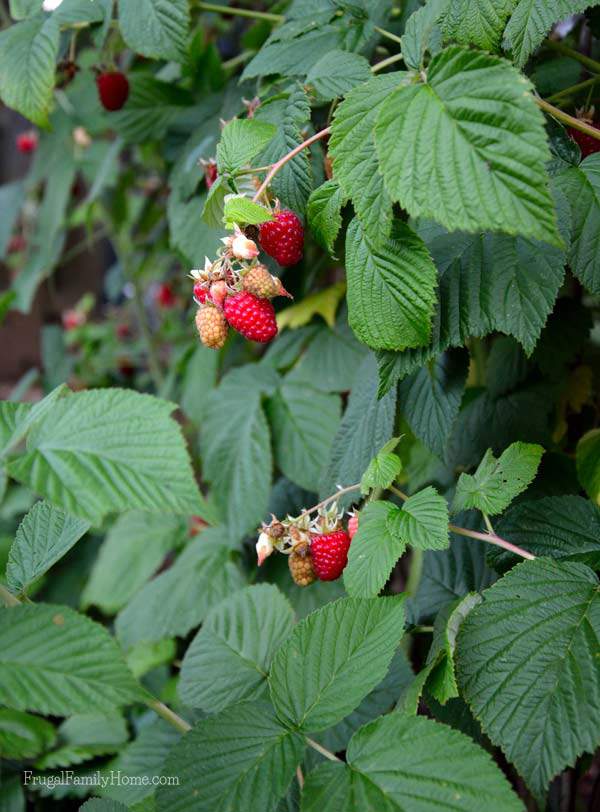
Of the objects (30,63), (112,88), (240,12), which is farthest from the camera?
(112,88)

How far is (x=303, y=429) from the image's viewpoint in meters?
1.19

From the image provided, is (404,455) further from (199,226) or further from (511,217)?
(511,217)

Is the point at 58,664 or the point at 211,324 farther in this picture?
the point at 211,324

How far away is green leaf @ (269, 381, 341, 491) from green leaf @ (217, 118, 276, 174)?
21.6 inches

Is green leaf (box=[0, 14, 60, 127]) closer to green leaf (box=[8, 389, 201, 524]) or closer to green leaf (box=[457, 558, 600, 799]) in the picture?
green leaf (box=[8, 389, 201, 524])

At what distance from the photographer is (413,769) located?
55 cm

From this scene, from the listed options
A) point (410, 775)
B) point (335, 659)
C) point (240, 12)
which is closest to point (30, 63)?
point (240, 12)

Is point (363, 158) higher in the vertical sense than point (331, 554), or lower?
higher

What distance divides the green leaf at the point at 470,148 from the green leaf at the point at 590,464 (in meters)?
0.38

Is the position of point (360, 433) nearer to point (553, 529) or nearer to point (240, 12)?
point (553, 529)

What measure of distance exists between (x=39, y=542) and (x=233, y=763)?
10.3 inches

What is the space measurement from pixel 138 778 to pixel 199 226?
75 cm

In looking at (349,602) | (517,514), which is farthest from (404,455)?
(349,602)

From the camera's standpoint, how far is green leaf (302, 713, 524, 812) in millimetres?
524
